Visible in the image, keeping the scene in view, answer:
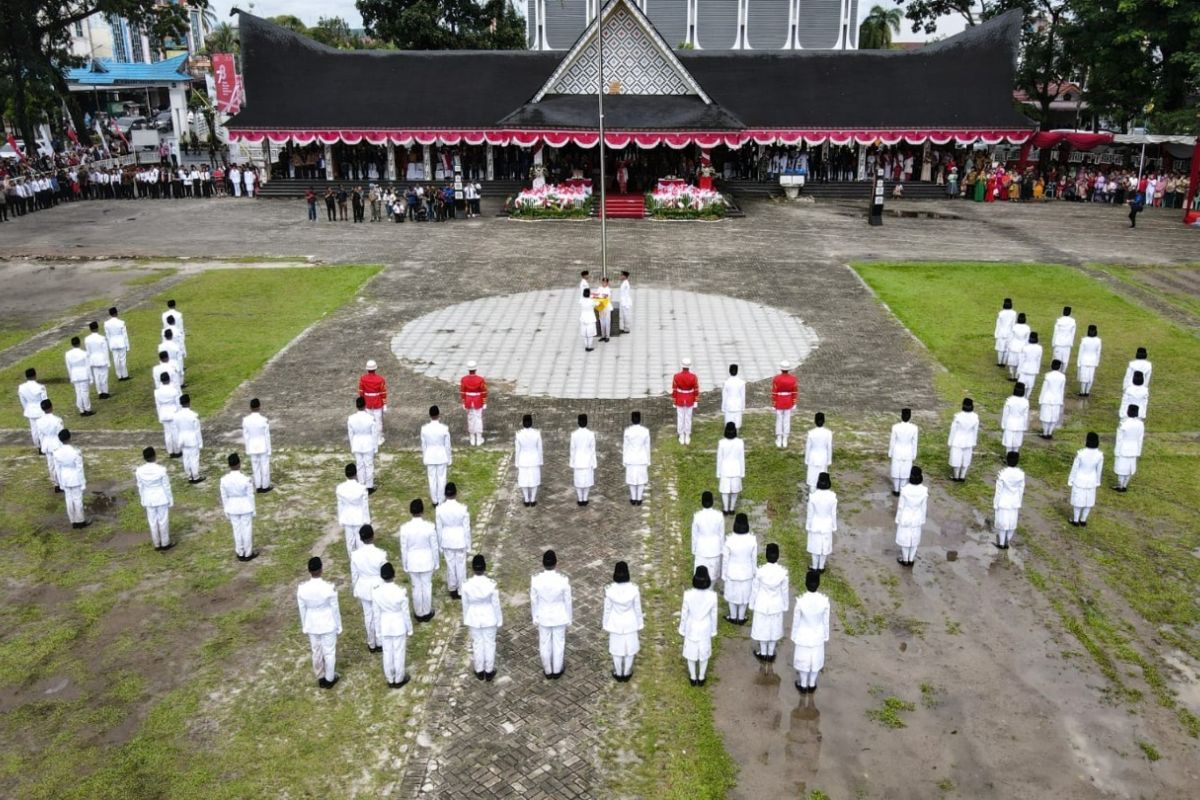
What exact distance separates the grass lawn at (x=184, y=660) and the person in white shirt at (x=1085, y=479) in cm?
739

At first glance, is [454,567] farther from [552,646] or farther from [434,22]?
[434,22]

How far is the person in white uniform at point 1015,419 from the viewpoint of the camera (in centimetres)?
1332

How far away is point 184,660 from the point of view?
361 inches

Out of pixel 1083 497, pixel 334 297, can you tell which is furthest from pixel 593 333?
pixel 1083 497

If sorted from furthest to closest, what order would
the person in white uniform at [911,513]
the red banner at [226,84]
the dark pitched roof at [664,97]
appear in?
the red banner at [226,84] → the dark pitched roof at [664,97] → the person in white uniform at [911,513]

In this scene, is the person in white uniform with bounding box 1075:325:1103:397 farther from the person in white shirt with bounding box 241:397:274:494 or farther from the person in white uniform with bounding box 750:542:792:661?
the person in white shirt with bounding box 241:397:274:494

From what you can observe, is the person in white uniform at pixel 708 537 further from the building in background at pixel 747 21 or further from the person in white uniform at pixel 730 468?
the building in background at pixel 747 21

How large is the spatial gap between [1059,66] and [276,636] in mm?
47189

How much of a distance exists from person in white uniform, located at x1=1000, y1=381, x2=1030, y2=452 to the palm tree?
5598 centimetres

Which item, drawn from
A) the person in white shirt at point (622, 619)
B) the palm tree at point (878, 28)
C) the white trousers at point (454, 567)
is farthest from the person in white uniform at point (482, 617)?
the palm tree at point (878, 28)

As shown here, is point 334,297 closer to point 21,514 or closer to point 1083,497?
point 21,514

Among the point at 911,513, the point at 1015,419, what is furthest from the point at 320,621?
the point at 1015,419

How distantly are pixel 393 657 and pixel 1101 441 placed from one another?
11.1m

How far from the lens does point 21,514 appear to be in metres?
12.3
